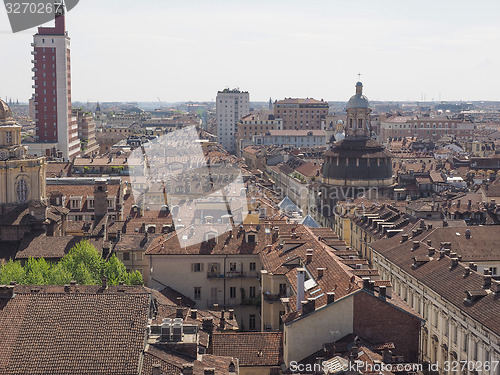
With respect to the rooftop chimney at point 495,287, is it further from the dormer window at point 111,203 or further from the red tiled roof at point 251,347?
the dormer window at point 111,203

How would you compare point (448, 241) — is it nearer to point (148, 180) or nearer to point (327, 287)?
point (327, 287)

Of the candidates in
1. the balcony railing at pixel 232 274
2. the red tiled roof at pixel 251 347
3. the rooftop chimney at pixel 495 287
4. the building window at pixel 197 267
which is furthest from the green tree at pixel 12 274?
the rooftop chimney at pixel 495 287

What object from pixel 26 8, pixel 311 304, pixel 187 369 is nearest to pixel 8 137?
pixel 311 304

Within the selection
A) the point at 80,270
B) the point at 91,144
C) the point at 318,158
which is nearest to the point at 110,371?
the point at 80,270

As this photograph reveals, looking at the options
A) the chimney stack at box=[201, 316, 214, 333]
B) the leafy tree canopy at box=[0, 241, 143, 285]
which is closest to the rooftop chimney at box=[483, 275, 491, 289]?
the chimney stack at box=[201, 316, 214, 333]

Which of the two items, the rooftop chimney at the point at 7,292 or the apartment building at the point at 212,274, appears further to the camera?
the apartment building at the point at 212,274

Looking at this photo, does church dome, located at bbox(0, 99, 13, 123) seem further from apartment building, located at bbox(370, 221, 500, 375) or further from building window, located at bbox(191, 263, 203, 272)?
apartment building, located at bbox(370, 221, 500, 375)
